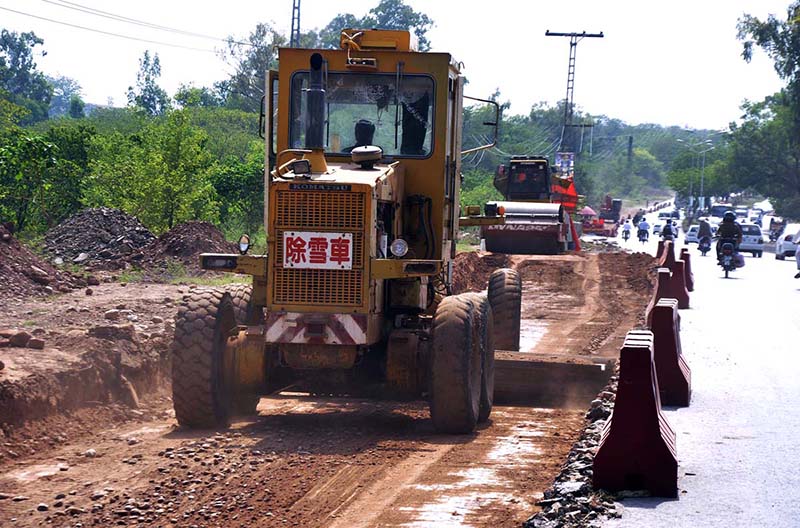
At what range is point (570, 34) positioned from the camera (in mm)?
64688

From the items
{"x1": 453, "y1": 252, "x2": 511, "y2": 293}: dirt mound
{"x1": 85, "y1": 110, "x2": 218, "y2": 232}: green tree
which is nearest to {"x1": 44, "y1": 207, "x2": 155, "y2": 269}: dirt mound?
{"x1": 85, "y1": 110, "x2": 218, "y2": 232}: green tree

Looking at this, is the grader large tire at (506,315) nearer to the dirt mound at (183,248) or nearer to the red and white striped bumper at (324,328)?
the red and white striped bumper at (324,328)

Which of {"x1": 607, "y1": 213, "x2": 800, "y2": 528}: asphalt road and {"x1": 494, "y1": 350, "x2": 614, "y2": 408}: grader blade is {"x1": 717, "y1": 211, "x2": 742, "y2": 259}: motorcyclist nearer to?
{"x1": 607, "y1": 213, "x2": 800, "y2": 528}: asphalt road

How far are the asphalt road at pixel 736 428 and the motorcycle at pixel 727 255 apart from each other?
1170 centimetres

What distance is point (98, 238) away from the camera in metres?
23.4

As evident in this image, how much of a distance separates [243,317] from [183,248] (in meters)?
12.5

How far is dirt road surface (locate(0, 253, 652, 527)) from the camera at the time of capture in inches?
298

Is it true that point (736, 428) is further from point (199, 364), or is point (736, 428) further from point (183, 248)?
point (183, 248)

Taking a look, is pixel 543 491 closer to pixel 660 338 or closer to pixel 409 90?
pixel 660 338

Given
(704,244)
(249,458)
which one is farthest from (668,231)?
(249,458)

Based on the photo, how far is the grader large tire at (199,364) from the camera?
10.0m

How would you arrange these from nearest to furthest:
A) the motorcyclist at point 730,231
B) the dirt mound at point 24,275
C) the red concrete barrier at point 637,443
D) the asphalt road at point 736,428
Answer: the asphalt road at point 736,428, the red concrete barrier at point 637,443, the dirt mound at point 24,275, the motorcyclist at point 730,231

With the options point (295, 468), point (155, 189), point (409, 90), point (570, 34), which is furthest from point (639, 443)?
→ point (570, 34)

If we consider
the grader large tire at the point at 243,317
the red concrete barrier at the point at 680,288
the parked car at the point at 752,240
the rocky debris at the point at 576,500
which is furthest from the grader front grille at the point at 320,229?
the parked car at the point at 752,240
